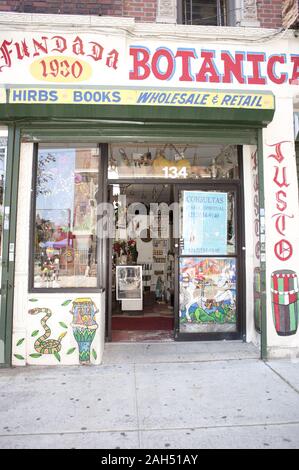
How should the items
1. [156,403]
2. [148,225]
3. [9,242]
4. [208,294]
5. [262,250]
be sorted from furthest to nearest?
[148,225]
[208,294]
[262,250]
[9,242]
[156,403]

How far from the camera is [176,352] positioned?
521cm

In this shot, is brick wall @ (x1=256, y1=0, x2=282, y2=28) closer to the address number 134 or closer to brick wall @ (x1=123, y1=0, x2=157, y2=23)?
brick wall @ (x1=123, y1=0, x2=157, y2=23)

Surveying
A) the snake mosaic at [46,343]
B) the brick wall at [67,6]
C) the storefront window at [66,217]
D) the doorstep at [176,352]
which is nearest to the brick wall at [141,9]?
the brick wall at [67,6]

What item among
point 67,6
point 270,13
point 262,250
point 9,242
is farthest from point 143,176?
point 270,13

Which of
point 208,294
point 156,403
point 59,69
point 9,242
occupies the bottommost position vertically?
point 156,403

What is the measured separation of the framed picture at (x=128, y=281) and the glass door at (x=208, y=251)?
2.41 metres

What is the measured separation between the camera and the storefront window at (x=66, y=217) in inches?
207

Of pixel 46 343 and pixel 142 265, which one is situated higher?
pixel 142 265

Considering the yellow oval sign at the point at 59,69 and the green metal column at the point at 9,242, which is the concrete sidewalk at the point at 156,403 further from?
the yellow oval sign at the point at 59,69

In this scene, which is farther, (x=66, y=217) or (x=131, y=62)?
(x=66, y=217)

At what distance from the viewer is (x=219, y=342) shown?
5594 mm

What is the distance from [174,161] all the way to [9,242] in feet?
9.21

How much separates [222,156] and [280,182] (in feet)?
3.64

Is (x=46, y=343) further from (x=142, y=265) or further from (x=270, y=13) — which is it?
(x=270, y=13)
